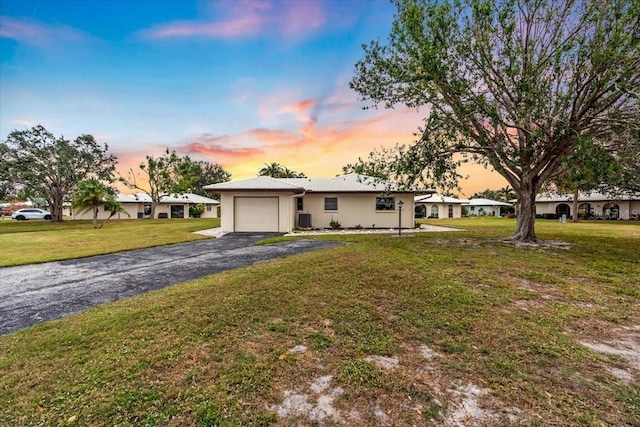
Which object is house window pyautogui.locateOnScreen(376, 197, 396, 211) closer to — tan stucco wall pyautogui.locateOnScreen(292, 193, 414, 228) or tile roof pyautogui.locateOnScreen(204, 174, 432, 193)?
tan stucco wall pyautogui.locateOnScreen(292, 193, 414, 228)

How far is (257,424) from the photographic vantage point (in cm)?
229

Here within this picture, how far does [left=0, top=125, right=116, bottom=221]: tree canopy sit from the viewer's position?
28.3 m

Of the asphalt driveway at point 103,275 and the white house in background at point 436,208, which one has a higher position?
the white house in background at point 436,208

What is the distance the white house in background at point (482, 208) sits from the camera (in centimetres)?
4572

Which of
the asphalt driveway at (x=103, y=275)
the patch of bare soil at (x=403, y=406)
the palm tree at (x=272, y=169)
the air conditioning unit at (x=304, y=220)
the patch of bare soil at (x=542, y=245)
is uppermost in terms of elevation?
the palm tree at (x=272, y=169)

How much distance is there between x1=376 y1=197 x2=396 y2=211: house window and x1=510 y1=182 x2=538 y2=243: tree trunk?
7918mm

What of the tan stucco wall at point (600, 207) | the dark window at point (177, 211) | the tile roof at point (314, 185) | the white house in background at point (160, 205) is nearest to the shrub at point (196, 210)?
the white house in background at point (160, 205)

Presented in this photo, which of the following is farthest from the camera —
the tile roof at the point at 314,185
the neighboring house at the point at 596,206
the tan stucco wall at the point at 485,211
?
the tan stucco wall at the point at 485,211

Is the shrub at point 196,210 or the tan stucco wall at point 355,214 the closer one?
the tan stucco wall at point 355,214

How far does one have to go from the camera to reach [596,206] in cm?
3625

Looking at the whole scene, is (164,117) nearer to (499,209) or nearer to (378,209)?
(378,209)

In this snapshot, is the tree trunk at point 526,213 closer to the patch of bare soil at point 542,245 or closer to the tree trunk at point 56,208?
the patch of bare soil at point 542,245

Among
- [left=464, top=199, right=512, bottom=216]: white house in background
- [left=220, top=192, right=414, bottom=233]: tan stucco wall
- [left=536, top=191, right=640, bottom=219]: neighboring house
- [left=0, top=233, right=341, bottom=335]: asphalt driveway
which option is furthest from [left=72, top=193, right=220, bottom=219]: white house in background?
[left=536, top=191, right=640, bottom=219]: neighboring house

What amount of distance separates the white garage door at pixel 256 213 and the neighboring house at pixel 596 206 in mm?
29972
